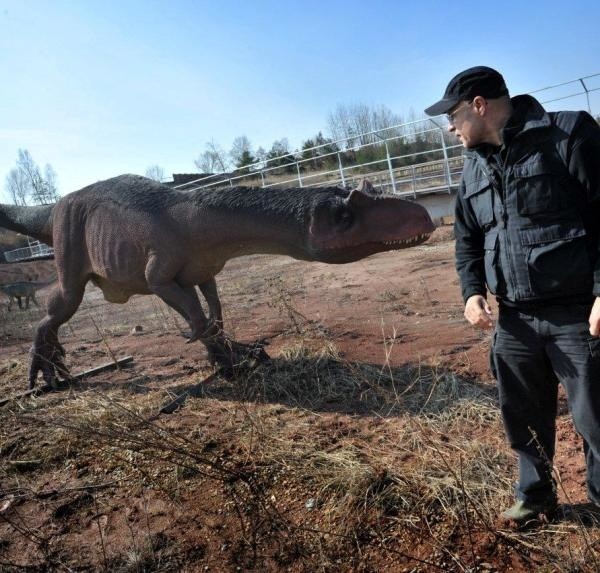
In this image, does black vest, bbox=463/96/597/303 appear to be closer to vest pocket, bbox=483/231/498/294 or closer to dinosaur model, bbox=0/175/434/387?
vest pocket, bbox=483/231/498/294

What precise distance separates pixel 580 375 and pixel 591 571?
2.10 feet

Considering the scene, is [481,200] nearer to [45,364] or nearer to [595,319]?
[595,319]

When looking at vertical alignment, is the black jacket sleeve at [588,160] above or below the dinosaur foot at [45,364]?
above

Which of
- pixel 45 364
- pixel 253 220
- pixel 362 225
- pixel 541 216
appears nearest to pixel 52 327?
pixel 45 364

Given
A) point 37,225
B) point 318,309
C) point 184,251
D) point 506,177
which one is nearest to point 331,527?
point 506,177

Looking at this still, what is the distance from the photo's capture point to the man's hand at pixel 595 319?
1609 mm

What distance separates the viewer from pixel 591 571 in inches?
63.8

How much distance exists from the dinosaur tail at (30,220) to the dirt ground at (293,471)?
5.64 ft

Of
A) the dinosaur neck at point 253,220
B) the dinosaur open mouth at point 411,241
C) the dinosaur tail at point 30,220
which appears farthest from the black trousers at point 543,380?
the dinosaur tail at point 30,220

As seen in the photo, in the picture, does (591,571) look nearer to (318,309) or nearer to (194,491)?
(194,491)

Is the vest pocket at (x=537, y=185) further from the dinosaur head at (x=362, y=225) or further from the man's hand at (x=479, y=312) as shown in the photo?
the dinosaur head at (x=362, y=225)

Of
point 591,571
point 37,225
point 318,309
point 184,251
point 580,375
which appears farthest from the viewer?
point 318,309

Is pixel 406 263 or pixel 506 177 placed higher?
pixel 506 177

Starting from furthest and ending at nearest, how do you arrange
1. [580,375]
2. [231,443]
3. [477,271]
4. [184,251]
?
[184,251] → [231,443] → [477,271] → [580,375]
